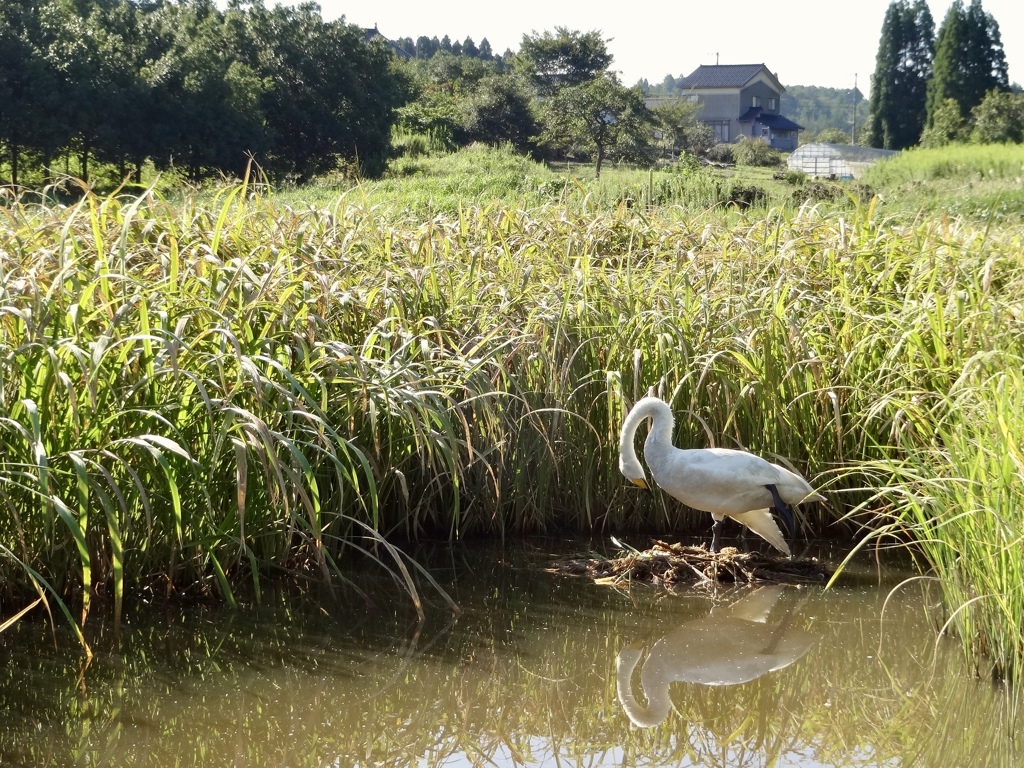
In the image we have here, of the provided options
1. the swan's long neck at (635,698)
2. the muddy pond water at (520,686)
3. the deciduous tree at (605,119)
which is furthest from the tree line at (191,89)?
the swan's long neck at (635,698)

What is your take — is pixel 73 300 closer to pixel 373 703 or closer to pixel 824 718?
pixel 373 703

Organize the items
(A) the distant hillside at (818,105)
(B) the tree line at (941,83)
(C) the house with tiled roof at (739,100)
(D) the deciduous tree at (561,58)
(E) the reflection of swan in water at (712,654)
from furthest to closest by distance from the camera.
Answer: (A) the distant hillside at (818,105), (C) the house with tiled roof at (739,100), (B) the tree line at (941,83), (D) the deciduous tree at (561,58), (E) the reflection of swan in water at (712,654)

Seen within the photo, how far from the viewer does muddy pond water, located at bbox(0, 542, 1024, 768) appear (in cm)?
289

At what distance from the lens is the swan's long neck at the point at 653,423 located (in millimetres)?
4207

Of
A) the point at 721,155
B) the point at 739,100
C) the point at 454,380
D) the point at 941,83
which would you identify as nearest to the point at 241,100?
the point at 721,155

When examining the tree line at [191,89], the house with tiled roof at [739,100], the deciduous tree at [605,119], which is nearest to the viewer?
the tree line at [191,89]

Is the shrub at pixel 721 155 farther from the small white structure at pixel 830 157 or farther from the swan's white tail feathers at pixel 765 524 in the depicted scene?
the swan's white tail feathers at pixel 765 524

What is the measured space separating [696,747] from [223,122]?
75.6ft

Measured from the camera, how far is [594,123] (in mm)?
26688

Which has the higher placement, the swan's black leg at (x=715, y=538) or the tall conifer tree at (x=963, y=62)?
the tall conifer tree at (x=963, y=62)

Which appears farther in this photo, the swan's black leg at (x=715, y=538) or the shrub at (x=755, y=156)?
the shrub at (x=755, y=156)

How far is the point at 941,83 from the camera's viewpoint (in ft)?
164

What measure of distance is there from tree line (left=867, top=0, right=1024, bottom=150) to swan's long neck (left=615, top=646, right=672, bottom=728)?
40268 millimetres

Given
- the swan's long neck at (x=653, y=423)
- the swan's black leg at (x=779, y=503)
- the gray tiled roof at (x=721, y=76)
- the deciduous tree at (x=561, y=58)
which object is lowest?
the swan's black leg at (x=779, y=503)
